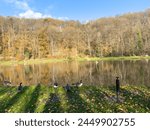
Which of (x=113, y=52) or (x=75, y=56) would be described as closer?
(x=75, y=56)

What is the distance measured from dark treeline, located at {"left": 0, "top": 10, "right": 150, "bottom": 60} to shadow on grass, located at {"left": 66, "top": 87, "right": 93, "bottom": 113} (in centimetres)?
10114

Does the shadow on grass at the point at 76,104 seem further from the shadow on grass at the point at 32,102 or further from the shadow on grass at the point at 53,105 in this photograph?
the shadow on grass at the point at 32,102

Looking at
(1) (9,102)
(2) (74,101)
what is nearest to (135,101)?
(2) (74,101)

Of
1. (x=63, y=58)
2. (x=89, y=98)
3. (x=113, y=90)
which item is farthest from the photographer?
(x=63, y=58)

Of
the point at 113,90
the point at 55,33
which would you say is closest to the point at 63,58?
the point at 55,33

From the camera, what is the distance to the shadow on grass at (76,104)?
62.1ft

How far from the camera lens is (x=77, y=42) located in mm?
152625

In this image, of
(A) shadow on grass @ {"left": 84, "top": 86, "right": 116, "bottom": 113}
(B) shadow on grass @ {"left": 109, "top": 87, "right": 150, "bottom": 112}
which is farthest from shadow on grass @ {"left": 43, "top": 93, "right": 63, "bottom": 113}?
(B) shadow on grass @ {"left": 109, "top": 87, "right": 150, "bottom": 112}

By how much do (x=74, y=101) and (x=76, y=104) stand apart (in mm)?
1182

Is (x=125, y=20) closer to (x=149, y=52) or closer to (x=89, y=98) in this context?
(x=149, y=52)

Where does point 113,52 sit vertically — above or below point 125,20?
below

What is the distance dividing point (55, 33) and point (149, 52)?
4634 cm

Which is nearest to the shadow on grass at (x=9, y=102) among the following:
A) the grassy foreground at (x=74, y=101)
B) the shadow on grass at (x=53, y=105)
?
the grassy foreground at (x=74, y=101)

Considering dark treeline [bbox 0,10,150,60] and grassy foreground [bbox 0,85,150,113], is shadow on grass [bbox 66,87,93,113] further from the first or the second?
dark treeline [bbox 0,10,150,60]
